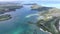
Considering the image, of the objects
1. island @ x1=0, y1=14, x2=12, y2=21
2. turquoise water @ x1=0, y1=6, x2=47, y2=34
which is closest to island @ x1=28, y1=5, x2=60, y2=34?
turquoise water @ x1=0, y1=6, x2=47, y2=34

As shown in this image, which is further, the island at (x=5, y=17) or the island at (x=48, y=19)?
the island at (x=5, y=17)

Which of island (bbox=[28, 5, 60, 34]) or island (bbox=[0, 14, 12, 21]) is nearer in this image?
island (bbox=[28, 5, 60, 34])

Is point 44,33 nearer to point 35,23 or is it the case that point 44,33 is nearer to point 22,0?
point 35,23

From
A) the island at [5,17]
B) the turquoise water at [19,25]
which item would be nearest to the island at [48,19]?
the turquoise water at [19,25]

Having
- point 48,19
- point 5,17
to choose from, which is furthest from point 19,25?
point 48,19

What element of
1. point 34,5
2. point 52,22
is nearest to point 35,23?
point 52,22

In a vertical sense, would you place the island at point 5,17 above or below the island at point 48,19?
above

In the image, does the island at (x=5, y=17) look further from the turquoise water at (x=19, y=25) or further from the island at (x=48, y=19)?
the island at (x=48, y=19)

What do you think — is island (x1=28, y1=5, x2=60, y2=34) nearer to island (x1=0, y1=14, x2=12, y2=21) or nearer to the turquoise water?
the turquoise water
